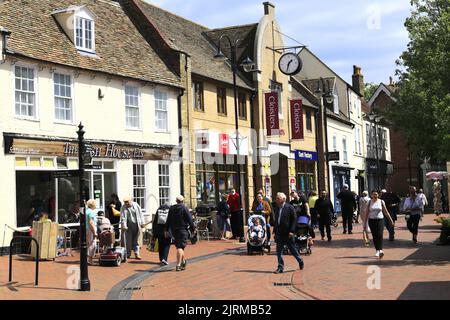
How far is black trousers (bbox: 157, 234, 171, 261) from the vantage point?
51.0ft

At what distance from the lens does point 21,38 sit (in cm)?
1858

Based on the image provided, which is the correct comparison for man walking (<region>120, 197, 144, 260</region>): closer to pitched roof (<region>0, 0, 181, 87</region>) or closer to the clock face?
pitched roof (<region>0, 0, 181, 87</region>)

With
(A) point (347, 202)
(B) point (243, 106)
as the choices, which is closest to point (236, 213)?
(A) point (347, 202)

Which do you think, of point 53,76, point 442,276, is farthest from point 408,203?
point 53,76

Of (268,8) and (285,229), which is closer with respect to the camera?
(285,229)

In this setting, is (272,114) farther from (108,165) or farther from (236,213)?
(108,165)

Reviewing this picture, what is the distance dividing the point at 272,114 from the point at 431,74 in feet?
48.9

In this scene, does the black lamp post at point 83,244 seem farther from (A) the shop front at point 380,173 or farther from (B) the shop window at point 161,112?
(A) the shop front at point 380,173

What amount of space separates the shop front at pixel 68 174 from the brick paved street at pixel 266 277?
3027 mm

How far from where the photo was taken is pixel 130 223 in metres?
16.7

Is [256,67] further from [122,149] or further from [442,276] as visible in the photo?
[442,276]

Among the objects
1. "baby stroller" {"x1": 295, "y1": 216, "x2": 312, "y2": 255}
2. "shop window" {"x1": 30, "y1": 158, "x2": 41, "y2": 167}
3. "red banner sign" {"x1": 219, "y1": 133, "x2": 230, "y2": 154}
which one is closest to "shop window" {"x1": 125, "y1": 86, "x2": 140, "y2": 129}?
"shop window" {"x1": 30, "y1": 158, "x2": 41, "y2": 167}

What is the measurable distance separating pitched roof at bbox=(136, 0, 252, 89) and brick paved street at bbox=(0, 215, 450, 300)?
39.6ft

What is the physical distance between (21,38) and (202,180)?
36.8 ft
